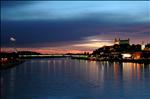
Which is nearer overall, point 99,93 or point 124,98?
point 124,98

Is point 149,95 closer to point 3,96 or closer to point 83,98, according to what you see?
point 83,98

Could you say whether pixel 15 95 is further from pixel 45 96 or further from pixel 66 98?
pixel 66 98

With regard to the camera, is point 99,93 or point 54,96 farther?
point 99,93

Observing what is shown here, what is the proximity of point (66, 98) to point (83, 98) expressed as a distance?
1195mm

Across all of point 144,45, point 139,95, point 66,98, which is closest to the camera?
point 66,98

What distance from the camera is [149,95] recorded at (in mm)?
27375

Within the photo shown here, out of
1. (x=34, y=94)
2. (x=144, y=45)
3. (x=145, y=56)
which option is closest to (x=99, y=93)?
(x=34, y=94)

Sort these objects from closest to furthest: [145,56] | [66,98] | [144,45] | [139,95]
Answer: [66,98], [139,95], [145,56], [144,45]

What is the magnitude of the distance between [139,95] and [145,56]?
13202cm

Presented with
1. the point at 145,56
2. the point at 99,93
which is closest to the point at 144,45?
the point at 145,56

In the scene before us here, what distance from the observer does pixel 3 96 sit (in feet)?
87.7

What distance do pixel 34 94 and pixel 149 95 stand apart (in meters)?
8.66

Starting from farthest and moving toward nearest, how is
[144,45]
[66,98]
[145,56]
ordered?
[144,45]
[145,56]
[66,98]

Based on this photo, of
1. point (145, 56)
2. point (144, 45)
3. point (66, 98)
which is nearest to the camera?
point (66, 98)
